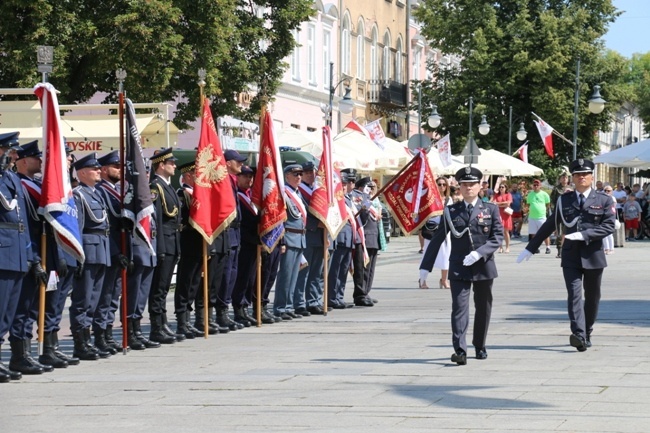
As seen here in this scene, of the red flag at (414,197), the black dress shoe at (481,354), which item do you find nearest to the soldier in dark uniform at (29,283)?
the black dress shoe at (481,354)

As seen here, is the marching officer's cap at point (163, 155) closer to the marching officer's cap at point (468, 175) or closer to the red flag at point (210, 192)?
the red flag at point (210, 192)

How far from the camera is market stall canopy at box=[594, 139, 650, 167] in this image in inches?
1662

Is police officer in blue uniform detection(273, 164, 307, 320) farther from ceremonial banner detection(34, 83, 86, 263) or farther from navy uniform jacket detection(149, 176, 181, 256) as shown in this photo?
ceremonial banner detection(34, 83, 86, 263)

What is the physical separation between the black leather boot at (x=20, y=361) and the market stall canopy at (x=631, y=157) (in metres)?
31.4

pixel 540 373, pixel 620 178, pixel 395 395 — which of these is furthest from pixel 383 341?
pixel 620 178

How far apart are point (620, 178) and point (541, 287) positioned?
9917cm

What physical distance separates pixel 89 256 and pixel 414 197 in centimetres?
763

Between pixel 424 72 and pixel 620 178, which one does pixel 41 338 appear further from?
pixel 620 178

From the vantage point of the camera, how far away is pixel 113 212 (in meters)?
13.9

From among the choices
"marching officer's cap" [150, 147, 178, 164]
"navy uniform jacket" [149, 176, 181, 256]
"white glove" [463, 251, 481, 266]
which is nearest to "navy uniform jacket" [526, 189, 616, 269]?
"white glove" [463, 251, 481, 266]

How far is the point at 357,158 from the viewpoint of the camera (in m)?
34.3

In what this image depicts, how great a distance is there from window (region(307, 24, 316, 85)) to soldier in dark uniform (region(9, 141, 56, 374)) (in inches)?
1577

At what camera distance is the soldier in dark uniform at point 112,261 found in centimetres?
1373

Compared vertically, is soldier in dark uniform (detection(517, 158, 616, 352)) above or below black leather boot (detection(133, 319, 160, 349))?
above
